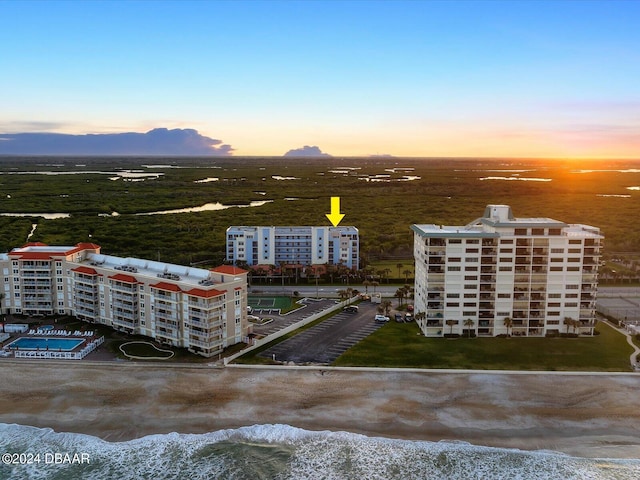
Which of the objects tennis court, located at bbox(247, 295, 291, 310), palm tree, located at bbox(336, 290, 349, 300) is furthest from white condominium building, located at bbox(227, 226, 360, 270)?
palm tree, located at bbox(336, 290, 349, 300)

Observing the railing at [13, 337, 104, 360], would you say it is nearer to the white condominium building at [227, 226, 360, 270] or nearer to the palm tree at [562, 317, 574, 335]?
the white condominium building at [227, 226, 360, 270]

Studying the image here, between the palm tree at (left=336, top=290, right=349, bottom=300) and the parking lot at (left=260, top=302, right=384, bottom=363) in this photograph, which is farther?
the palm tree at (left=336, top=290, right=349, bottom=300)

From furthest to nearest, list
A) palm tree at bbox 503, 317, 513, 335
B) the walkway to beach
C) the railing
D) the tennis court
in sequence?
the tennis court
palm tree at bbox 503, 317, 513, 335
the railing
the walkway to beach

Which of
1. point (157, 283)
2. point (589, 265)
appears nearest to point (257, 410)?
point (157, 283)

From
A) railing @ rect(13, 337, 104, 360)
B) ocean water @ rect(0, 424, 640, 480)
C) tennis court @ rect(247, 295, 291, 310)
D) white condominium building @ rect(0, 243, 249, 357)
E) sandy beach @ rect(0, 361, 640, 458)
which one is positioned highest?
white condominium building @ rect(0, 243, 249, 357)

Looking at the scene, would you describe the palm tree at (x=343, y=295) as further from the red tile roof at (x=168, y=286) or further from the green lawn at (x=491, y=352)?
the red tile roof at (x=168, y=286)

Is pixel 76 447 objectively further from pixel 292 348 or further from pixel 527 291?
pixel 527 291
